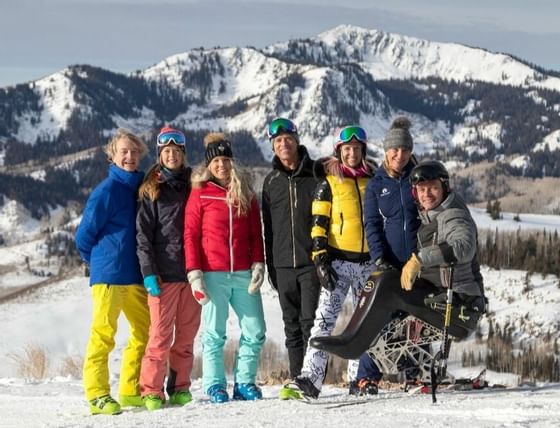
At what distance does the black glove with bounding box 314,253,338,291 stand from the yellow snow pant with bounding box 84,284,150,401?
1652mm

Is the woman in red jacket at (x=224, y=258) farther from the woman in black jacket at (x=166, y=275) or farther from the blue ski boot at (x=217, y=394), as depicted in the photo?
the woman in black jacket at (x=166, y=275)

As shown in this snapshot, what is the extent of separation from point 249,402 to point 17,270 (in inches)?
4627

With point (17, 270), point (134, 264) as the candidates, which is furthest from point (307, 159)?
point (17, 270)

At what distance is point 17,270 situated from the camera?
116500mm

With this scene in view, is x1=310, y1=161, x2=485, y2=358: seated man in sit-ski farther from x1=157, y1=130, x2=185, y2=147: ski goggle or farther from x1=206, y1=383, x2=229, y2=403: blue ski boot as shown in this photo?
x1=157, y1=130, x2=185, y2=147: ski goggle

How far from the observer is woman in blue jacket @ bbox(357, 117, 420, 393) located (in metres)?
6.54

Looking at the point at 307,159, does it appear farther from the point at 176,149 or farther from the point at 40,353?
the point at 40,353

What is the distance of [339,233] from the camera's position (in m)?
6.68

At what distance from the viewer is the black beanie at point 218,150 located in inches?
275

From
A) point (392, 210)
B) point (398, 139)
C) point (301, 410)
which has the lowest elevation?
point (301, 410)

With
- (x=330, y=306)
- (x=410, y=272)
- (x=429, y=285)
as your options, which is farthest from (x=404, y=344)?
(x=330, y=306)

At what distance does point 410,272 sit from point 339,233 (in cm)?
93

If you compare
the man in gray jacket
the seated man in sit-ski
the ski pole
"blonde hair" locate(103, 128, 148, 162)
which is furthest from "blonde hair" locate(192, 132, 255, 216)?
the ski pole

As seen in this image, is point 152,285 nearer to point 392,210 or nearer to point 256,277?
point 256,277
